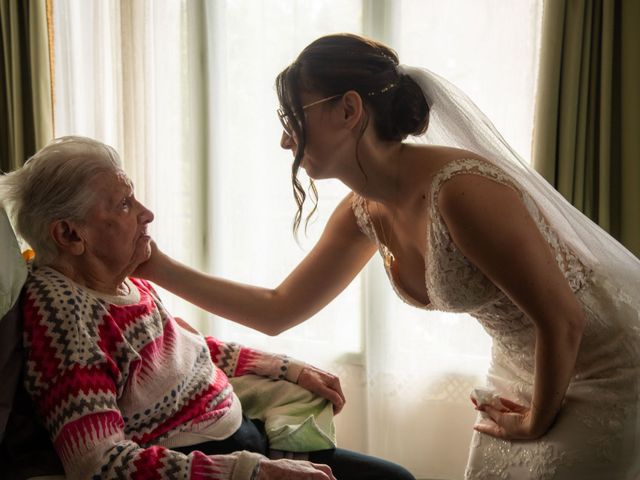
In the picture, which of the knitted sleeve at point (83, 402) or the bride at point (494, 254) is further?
the bride at point (494, 254)

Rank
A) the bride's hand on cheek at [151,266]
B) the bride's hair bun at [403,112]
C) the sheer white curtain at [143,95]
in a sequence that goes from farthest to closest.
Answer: the sheer white curtain at [143,95] → the bride's hand on cheek at [151,266] → the bride's hair bun at [403,112]

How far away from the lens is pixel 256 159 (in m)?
2.89

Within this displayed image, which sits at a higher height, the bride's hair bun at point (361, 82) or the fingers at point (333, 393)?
the bride's hair bun at point (361, 82)

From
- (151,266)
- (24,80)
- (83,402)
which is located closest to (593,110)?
(151,266)

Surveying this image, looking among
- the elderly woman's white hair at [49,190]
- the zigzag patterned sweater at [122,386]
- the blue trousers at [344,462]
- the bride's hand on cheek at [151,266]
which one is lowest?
the blue trousers at [344,462]

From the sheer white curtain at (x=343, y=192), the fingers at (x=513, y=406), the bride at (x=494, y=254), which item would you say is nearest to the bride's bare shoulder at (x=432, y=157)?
the bride at (x=494, y=254)

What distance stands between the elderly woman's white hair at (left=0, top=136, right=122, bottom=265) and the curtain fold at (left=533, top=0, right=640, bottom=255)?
4.93 ft

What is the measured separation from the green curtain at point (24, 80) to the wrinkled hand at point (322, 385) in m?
1.61

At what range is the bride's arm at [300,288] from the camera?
6.08 ft

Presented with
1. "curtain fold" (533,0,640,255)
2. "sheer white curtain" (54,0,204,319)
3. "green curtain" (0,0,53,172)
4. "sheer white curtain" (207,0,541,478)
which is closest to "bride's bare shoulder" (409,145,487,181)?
"curtain fold" (533,0,640,255)

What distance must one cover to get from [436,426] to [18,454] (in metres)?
1.82

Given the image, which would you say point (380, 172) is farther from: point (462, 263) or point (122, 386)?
point (122, 386)

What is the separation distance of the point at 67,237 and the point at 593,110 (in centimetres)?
173

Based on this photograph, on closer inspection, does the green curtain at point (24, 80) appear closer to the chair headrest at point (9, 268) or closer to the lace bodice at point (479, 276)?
the chair headrest at point (9, 268)
